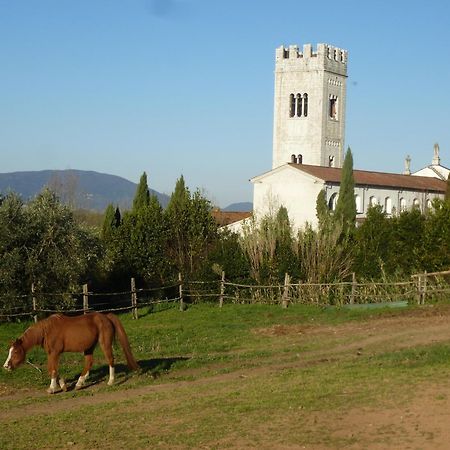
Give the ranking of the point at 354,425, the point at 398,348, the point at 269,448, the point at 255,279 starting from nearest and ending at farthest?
the point at 269,448 < the point at 354,425 < the point at 398,348 < the point at 255,279

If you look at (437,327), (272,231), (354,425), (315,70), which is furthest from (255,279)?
(315,70)

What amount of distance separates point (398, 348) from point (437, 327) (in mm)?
3441

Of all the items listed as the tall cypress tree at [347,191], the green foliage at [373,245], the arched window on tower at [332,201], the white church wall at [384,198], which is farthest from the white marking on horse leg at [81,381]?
the arched window on tower at [332,201]

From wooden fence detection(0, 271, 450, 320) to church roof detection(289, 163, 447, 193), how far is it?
119 feet

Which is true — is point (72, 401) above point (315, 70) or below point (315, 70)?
below

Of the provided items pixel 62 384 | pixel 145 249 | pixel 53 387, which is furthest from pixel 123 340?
pixel 145 249

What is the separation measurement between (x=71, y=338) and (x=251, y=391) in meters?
3.82

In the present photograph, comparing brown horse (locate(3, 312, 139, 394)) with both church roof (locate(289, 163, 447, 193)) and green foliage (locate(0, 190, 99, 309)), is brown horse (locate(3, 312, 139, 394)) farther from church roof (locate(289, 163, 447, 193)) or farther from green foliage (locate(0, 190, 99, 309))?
church roof (locate(289, 163, 447, 193))

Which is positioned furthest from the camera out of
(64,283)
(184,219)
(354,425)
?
(184,219)

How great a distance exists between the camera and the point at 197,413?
12.8 meters

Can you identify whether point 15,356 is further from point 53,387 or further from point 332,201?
point 332,201

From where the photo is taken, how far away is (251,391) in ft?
46.9

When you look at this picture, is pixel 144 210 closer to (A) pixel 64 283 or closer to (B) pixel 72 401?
(A) pixel 64 283

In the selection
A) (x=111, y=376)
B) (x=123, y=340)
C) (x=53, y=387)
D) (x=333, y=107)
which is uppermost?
(x=333, y=107)
